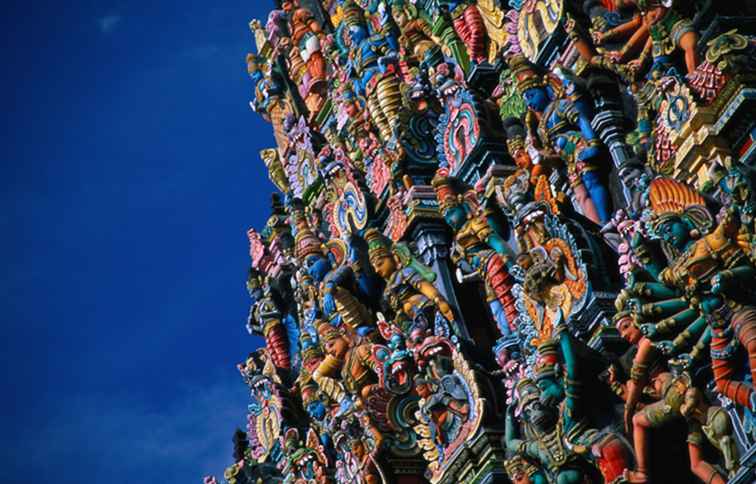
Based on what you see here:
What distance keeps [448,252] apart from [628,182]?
2.90 meters

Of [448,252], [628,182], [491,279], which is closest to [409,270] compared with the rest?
[448,252]

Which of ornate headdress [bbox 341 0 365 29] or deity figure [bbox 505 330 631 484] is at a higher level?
ornate headdress [bbox 341 0 365 29]

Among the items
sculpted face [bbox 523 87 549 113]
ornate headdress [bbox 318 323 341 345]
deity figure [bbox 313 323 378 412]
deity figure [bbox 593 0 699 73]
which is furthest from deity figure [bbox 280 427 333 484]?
deity figure [bbox 593 0 699 73]

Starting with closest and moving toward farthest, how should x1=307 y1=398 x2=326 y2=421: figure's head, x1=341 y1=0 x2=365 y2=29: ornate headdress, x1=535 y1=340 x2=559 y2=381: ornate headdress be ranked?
x1=535 y1=340 x2=559 y2=381: ornate headdress → x1=307 y1=398 x2=326 y2=421: figure's head → x1=341 y1=0 x2=365 y2=29: ornate headdress

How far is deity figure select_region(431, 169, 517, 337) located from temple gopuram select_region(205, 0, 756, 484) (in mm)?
21

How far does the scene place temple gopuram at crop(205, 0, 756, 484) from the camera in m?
12.0

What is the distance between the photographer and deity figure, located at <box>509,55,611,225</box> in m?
13.8

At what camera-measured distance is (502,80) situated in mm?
15172

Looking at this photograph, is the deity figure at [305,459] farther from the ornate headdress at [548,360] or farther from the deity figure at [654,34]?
the deity figure at [654,34]

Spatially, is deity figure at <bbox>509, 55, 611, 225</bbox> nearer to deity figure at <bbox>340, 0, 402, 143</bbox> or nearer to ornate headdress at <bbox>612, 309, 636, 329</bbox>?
ornate headdress at <bbox>612, 309, 636, 329</bbox>

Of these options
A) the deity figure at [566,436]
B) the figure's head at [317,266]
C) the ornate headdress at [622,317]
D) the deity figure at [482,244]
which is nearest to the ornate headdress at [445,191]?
the deity figure at [482,244]

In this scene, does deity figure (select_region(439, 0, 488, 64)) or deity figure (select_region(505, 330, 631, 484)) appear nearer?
deity figure (select_region(505, 330, 631, 484))

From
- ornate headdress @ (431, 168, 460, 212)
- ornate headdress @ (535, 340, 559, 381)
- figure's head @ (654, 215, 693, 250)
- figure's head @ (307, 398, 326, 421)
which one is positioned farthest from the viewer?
figure's head @ (307, 398, 326, 421)

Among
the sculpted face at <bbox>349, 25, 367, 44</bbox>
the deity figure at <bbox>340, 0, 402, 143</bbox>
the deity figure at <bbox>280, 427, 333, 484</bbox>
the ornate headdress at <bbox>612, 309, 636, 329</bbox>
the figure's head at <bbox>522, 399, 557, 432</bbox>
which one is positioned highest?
the sculpted face at <bbox>349, 25, 367, 44</bbox>
